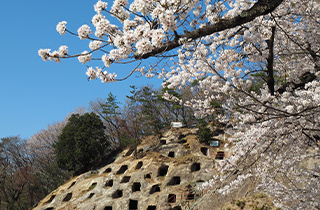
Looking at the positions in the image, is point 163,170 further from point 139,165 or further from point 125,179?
point 125,179

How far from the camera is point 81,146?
21.0m

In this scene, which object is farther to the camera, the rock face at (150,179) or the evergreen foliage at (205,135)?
the evergreen foliage at (205,135)

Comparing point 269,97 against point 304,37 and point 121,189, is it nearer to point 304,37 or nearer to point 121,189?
point 304,37

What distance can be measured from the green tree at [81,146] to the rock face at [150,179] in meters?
1.83

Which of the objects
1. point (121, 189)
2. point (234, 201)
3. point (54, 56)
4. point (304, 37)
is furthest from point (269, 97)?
point (121, 189)

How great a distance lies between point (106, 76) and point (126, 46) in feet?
2.11

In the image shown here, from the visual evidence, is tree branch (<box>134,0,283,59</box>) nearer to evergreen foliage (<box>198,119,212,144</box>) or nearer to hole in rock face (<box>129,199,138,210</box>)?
hole in rock face (<box>129,199,138,210</box>)

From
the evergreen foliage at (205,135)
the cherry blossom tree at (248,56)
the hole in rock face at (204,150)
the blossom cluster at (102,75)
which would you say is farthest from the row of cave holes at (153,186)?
the blossom cluster at (102,75)

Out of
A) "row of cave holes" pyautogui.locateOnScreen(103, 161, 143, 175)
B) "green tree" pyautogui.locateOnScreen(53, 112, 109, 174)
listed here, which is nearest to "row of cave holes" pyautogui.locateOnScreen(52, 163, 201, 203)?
"row of cave holes" pyautogui.locateOnScreen(103, 161, 143, 175)

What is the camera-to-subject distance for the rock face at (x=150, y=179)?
1399 cm

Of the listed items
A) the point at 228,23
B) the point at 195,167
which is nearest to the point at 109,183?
the point at 195,167

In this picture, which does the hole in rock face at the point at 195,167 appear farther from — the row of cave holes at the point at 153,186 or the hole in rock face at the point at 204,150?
the hole in rock face at the point at 204,150

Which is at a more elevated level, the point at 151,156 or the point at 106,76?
the point at 106,76

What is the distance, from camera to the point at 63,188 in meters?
19.3
